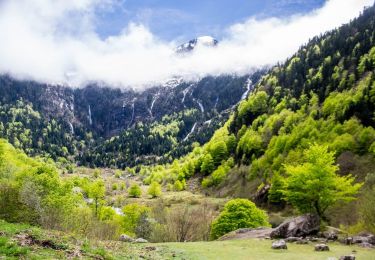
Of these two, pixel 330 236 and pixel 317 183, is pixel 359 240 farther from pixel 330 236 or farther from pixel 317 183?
pixel 317 183

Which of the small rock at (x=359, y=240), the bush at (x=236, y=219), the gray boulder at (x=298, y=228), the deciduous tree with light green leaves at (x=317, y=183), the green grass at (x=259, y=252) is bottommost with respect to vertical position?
the green grass at (x=259, y=252)

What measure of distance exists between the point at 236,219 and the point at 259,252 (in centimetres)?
3896

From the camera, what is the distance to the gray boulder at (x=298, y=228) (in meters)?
51.6

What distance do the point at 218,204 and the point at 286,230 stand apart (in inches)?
3874

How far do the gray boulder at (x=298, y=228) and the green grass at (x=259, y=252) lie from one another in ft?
18.4

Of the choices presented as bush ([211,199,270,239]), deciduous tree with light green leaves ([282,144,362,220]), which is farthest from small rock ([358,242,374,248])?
bush ([211,199,270,239])

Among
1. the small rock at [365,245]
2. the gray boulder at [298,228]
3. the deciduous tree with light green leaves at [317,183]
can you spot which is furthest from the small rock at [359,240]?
the deciduous tree with light green leaves at [317,183]

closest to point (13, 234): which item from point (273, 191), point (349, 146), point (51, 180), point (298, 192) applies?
point (298, 192)

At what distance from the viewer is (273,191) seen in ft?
401

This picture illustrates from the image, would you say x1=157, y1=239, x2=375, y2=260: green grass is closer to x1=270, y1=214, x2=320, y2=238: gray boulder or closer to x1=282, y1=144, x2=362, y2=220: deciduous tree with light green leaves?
x1=270, y1=214, x2=320, y2=238: gray boulder

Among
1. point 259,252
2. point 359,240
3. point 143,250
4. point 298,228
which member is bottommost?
point 259,252

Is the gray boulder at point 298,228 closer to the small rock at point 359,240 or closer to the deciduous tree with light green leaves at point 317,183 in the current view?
the small rock at point 359,240

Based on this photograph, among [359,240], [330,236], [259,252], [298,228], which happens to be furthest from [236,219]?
[259,252]

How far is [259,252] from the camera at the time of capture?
4031 cm
